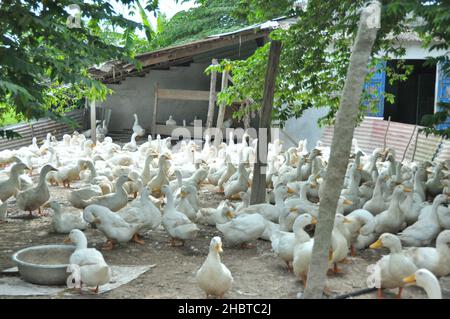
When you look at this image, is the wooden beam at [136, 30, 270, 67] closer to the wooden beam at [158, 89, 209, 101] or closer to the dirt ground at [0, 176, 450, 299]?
the wooden beam at [158, 89, 209, 101]

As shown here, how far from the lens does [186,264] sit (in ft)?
26.2

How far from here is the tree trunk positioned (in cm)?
520

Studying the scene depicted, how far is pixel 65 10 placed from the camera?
26.6 feet

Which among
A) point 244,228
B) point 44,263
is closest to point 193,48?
point 244,228

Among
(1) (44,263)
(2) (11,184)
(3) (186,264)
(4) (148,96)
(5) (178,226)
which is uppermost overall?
(4) (148,96)

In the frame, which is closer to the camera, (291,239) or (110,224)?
(291,239)

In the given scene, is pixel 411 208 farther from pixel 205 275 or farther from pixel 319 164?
pixel 205 275

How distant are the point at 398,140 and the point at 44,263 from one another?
12998mm

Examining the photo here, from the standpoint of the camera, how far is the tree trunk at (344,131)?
5203mm

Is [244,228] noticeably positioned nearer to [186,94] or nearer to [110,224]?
[110,224]

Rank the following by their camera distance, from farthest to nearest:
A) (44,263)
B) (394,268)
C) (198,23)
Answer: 1. (198,23)
2. (44,263)
3. (394,268)

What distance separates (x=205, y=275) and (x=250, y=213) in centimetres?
311

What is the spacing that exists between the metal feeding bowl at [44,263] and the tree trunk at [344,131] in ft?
9.20

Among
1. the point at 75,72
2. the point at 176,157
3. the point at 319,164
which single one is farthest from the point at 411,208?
the point at 176,157
